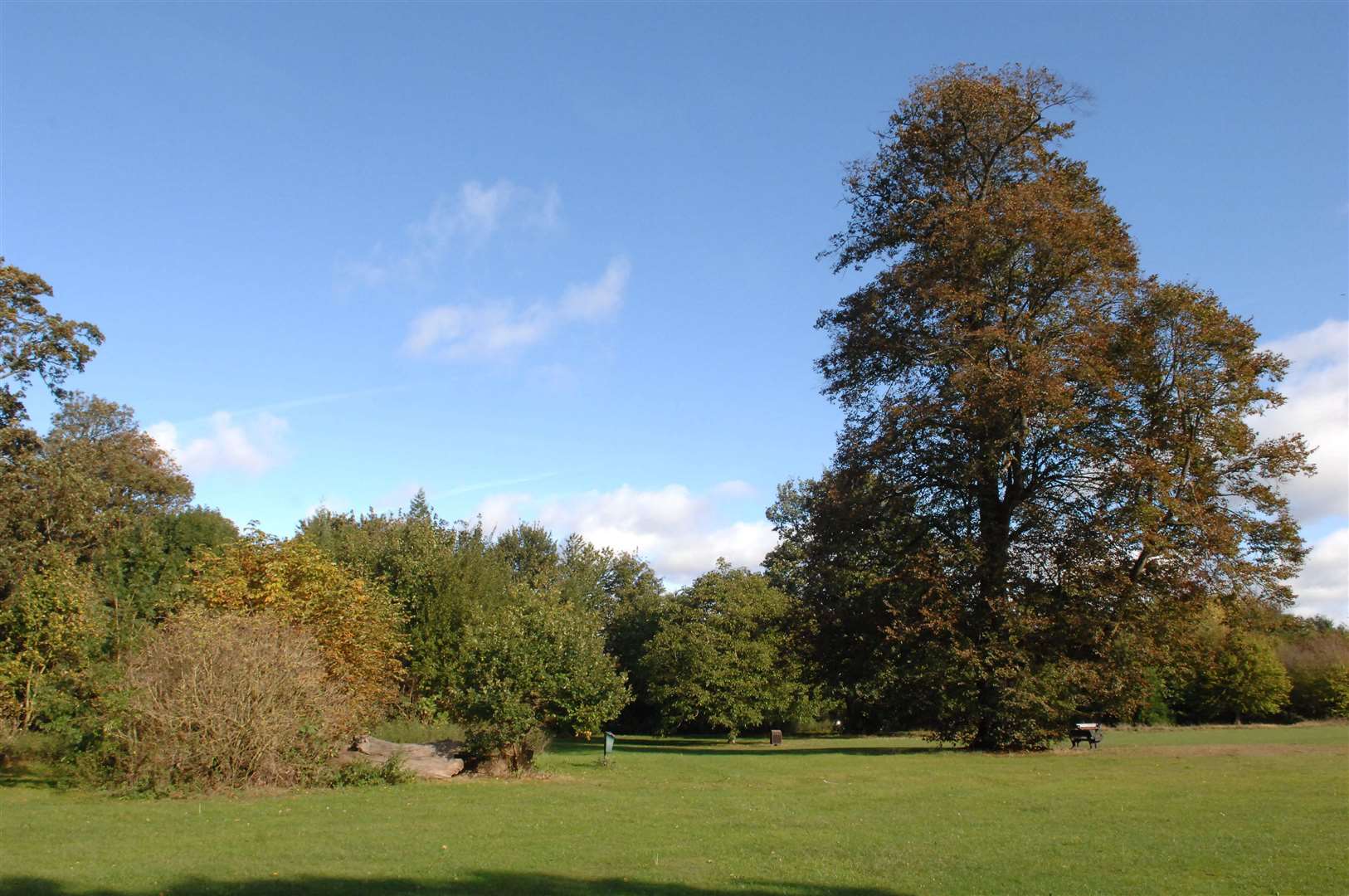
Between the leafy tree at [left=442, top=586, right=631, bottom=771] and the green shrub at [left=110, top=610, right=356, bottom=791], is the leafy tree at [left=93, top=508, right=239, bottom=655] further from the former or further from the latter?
the leafy tree at [left=442, top=586, right=631, bottom=771]

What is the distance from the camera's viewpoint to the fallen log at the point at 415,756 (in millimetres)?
21281

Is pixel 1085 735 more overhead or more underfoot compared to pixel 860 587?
more underfoot

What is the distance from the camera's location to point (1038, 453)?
27.2 m

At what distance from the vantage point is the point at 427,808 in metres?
16.4

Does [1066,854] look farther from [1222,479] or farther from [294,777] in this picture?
[1222,479]

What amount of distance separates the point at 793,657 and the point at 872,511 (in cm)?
812

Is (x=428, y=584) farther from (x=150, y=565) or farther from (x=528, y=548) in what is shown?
(x=528, y=548)

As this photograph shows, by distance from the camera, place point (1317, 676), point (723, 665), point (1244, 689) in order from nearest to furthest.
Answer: point (723, 665)
point (1244, 689)
point (1317, 676)

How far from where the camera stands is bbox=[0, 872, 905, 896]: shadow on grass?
9430 mm

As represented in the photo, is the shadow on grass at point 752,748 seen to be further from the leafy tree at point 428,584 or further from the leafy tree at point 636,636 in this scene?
the leafy tree at point 428,584

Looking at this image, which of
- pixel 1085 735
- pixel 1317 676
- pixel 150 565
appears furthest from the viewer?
pixel 1317 676

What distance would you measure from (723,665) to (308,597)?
21.7 meters

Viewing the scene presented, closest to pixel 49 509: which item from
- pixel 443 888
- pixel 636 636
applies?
pixel 443 888

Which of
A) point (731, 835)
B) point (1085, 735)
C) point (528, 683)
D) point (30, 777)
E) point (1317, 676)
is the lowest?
point (30, 777)
